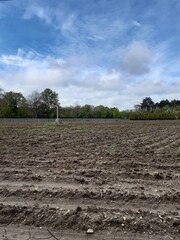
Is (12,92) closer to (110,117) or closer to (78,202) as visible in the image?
(110,117)

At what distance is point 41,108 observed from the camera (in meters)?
88.4

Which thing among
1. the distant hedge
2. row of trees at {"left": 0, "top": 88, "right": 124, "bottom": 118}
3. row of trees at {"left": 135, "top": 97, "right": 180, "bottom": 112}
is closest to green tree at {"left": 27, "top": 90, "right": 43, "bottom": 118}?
row of trees at {"left": 0, "top": 88, "right": 124, "bottom": 118}

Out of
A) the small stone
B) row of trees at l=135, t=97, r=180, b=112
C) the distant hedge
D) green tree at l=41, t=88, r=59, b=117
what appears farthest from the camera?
row of trees at l=135, t=97, r=180, b=112

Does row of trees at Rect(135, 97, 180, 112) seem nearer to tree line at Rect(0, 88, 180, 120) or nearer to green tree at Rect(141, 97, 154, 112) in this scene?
green tree at Rect(141, 97, 154, 112)

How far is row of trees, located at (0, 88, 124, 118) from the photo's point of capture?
263ft

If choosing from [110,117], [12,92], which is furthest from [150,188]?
[110,117]

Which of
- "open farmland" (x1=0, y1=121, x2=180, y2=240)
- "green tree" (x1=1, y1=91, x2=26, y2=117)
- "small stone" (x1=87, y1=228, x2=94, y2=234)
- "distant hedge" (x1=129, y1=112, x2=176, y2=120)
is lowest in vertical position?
"small stone" (x1=87, y1=228, x2=94, y2=234)

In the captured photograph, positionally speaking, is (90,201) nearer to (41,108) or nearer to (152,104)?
(41,108)

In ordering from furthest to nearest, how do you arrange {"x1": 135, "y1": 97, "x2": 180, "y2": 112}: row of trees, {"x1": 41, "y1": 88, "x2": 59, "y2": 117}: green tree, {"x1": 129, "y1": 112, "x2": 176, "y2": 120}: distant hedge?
{"x1": 135, "y1": 97, "x2": 180, "y2": 112}: row of trees < {"x1": 129, "y1": 112, "x2": 176, "y2": 120}: distant hedge < {"x1": 41, "y1": 88, "x2": 59, "y2": 117}: green tree

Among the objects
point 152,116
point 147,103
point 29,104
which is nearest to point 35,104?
point 29,104

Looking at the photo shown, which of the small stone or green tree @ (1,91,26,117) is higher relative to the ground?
green tree @ (1,91,26,117)

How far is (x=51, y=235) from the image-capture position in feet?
10.5

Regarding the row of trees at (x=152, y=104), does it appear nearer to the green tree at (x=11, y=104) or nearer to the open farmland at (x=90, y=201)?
the green tree at (x=11, y=104)

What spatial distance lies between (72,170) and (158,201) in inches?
116
